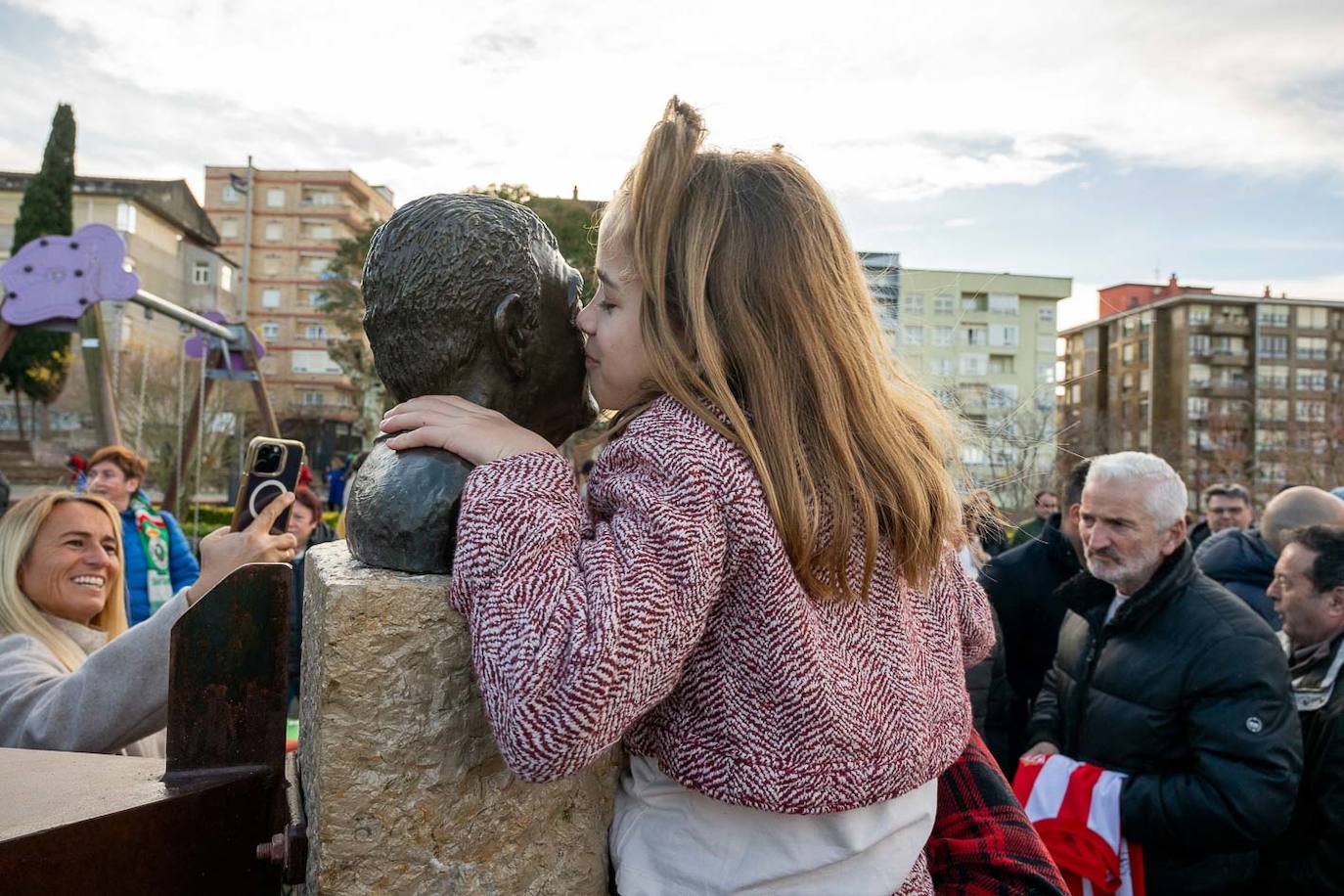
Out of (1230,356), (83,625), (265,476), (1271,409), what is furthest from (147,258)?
(1230,356)

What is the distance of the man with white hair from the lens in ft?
8.03

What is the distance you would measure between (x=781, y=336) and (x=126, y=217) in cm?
4428

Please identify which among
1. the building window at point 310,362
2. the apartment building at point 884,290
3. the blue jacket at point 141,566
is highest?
the building window at point 310,362

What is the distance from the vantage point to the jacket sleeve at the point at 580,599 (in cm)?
100

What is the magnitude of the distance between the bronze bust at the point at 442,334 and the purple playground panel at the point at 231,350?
7.34 meters

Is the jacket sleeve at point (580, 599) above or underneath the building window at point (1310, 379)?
underneath

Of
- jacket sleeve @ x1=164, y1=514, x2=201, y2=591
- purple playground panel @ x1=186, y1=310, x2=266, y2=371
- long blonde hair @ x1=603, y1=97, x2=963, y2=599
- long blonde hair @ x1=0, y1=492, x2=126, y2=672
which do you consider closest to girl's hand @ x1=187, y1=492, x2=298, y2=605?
long blonde hair @ x1=0, y1=492, x2=126, y2=672

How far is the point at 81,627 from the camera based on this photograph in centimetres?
248

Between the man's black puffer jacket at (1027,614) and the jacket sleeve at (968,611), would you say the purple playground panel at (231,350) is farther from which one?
the jacket sleeve at (968,611)

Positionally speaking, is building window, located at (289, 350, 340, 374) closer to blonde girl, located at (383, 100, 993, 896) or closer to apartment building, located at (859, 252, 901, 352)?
apartment building, located at (859, 252, 901, 352)

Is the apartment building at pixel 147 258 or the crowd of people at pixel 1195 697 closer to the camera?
the crowd of people at pixel 1195 697

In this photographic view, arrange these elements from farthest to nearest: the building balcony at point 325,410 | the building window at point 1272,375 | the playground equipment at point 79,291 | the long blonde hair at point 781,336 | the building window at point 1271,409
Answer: the building window at point 1272,375, the building window at point 1271,409, the building balcony at point 325,410, the playground equipment at point 79,291, the long blonde hair at point 781,336

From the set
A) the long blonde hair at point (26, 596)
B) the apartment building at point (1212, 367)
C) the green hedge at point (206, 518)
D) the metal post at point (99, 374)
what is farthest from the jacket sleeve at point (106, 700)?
the apartment building at point (1212, 367)

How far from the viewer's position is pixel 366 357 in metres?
16.5
